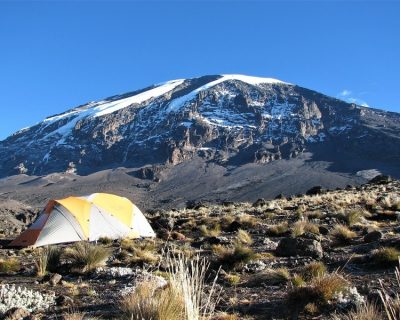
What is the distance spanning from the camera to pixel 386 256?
8570 millimetres

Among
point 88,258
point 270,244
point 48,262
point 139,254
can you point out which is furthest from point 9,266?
point 270,244

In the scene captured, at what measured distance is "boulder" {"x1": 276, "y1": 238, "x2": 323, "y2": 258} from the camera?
981 cm

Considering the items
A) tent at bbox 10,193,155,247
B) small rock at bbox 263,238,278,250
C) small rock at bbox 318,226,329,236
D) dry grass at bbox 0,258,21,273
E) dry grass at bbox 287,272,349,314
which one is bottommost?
dry grass at bbox 287,272,349,314

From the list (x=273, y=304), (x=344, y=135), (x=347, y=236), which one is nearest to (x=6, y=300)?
(x=273, y=304)

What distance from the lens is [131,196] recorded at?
13738 cm

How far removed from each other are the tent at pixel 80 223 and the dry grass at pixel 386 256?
9.34 m

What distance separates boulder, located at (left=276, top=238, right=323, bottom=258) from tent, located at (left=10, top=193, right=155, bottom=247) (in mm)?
7233

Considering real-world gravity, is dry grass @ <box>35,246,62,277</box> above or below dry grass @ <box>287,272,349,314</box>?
above

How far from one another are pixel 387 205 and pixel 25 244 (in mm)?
12353

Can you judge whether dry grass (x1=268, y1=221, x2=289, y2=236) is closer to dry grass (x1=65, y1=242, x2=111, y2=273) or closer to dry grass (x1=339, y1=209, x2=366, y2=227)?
dry grass (x1=339, y1=209, x2=366, y2=227)

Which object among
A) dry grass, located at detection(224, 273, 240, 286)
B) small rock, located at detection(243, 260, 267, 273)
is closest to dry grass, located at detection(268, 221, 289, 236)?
small rock, located at detection(243, 260, 267, 273)

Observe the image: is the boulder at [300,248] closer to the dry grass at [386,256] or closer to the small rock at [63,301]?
the dry grass at [386,256]

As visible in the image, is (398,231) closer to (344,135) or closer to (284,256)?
(284,256)

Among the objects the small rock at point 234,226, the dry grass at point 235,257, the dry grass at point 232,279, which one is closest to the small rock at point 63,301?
the dry grass at point 232,279
